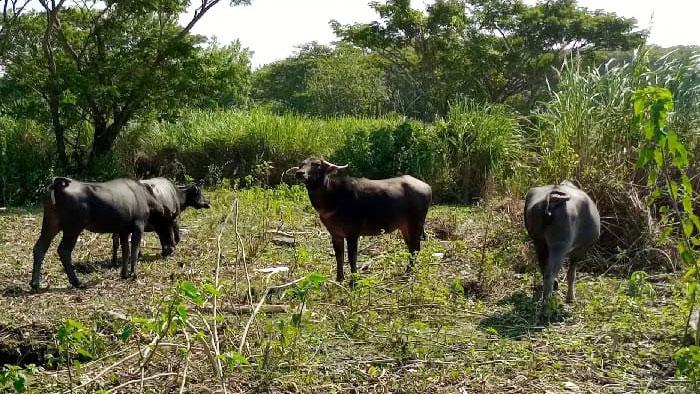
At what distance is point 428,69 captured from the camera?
21297mm

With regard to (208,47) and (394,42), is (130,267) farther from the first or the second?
(394,42)

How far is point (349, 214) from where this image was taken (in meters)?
7.02

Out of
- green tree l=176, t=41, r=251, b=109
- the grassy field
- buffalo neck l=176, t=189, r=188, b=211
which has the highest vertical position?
green tree l=176, t=41, r=251, b=109

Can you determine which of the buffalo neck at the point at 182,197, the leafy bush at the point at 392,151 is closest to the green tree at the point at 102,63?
the leafy bush at the point at 392,151

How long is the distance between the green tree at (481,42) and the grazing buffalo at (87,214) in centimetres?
1322

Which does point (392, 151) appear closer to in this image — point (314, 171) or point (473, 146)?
point (473, 146)

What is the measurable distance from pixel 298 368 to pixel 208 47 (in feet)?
39.0

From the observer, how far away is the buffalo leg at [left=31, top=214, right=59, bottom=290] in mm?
7000

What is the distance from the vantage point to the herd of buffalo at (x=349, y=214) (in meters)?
6.11

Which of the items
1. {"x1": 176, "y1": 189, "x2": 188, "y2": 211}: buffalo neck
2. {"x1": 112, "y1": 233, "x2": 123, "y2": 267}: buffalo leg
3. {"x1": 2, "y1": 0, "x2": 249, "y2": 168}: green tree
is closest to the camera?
{"x1": 112, "y1": 233, "x2": 123, "y2": 267}: buffalo leg

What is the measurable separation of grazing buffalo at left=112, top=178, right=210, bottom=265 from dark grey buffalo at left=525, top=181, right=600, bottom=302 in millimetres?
4234

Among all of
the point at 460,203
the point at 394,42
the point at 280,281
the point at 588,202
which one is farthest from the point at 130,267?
the point at 394,42

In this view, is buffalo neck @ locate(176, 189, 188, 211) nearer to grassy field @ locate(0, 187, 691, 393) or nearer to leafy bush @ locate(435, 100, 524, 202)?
grassy field @ locate(0, 187, 691, 393)

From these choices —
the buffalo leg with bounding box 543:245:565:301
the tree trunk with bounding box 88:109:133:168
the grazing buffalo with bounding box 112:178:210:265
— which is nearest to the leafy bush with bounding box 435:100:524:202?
the grazing buffalo with bounding box 112:178:210:265
